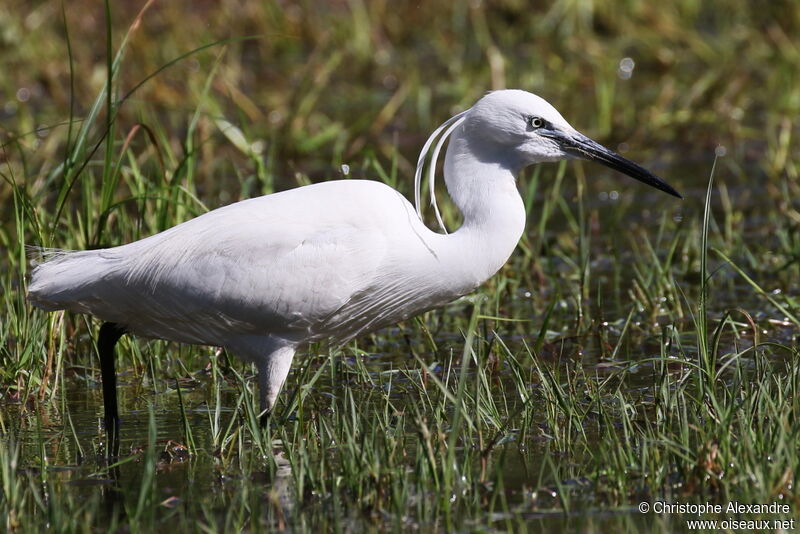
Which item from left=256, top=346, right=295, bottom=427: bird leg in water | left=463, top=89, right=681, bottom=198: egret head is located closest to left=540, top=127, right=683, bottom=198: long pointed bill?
left=463, top=89, right=681, bottom=198: egret head

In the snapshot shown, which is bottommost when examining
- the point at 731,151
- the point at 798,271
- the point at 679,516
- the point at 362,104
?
the point at 679,516

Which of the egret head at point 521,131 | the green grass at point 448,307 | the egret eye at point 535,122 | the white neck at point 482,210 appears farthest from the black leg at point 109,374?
the egret eye at point 535,122

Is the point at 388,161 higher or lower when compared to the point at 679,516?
higher

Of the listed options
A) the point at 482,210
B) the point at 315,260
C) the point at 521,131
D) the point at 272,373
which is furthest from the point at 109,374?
the point at 521,131

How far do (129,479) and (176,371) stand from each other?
126 cm

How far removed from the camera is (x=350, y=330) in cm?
501

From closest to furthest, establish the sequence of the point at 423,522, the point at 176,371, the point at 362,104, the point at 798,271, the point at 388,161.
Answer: the point at 423,522 → the point at 176,371 → the point at 798,271 → the point at 388,161 → the point at 362,104

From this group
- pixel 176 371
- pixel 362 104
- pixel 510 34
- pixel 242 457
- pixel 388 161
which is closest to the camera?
pixel 242 457

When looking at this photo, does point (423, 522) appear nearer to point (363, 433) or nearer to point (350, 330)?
point (363, 433)

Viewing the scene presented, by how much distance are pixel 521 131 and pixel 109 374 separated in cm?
189

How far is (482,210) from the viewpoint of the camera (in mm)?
4738

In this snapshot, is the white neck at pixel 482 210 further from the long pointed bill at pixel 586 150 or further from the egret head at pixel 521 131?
the long pointed bill at pixel 586 150

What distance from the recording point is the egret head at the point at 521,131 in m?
4.74

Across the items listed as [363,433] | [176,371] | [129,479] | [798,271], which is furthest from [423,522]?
[798,271]
